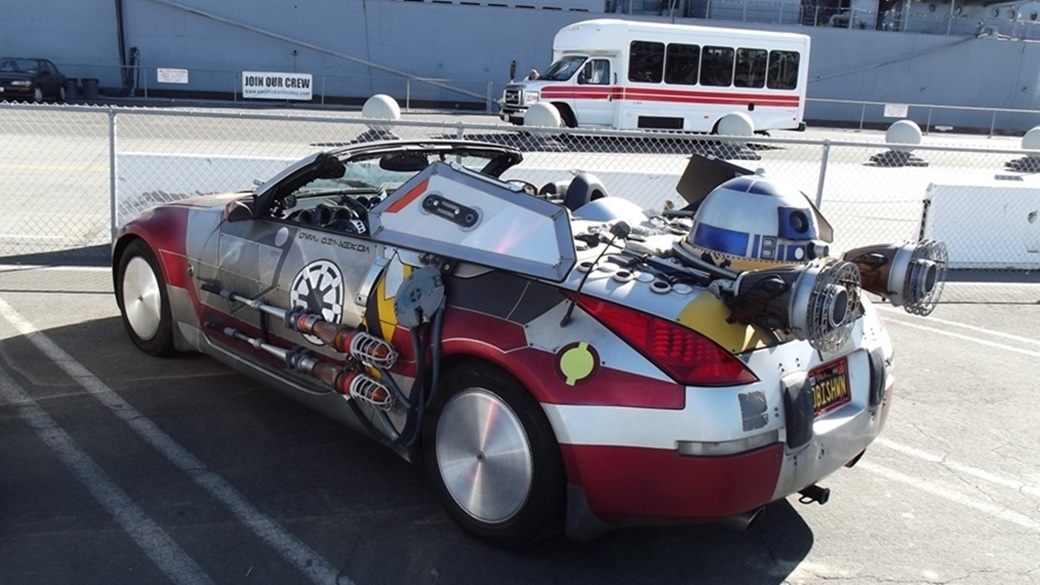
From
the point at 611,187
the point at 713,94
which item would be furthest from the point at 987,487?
the point at 713,94

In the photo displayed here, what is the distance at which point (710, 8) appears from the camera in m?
41.5

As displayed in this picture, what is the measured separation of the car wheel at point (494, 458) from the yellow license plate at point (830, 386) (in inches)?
40.9

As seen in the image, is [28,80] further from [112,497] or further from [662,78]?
[112,497]

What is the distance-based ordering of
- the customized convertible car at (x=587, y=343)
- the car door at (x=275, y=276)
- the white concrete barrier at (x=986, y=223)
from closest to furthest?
the customized convertible car at (x=587, y=343) → the car door at (x=275, y=276) → the white concrete barrier at (x=986, y=223)

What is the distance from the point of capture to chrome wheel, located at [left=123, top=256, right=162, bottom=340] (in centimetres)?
543

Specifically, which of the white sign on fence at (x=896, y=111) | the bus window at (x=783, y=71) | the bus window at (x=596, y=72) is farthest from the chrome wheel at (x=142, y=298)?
the white sign on fence at (x=896, y=111)

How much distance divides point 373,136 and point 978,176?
13930 millimetres

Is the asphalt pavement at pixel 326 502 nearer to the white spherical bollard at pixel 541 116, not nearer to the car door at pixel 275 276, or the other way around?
the car door at pixel 275 276

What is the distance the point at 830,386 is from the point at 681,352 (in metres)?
0.78

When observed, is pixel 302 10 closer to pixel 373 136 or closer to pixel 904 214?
pixel 373 136

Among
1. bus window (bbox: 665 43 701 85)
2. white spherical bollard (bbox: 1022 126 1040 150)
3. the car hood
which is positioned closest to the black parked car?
the car hood

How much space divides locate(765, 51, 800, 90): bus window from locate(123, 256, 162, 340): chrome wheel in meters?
23.6

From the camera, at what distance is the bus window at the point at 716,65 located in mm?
25266

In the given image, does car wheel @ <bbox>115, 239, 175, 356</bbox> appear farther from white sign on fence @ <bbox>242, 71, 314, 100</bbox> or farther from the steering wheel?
white sign on fence @ <bbox>242, 71, 314, 100</bbox>
